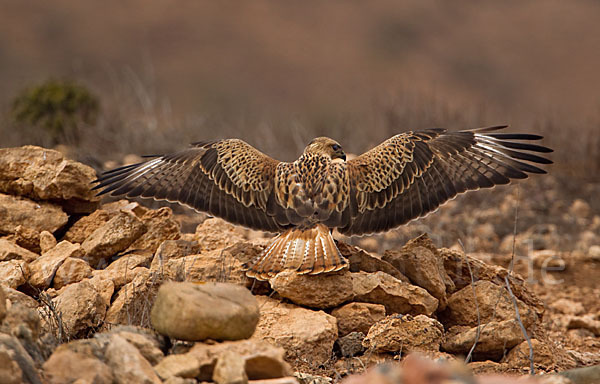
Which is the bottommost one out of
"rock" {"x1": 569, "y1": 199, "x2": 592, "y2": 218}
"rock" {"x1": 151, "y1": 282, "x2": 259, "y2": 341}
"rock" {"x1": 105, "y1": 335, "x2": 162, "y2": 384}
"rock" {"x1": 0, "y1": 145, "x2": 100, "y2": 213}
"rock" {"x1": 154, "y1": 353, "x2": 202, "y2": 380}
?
"rock" {"x1": 569, "y1": 199, "x2": 592, "y2": 218}

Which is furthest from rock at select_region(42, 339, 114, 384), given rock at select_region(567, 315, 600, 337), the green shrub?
the green shrub

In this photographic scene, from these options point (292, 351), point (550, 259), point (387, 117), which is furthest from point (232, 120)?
point (292, 351)

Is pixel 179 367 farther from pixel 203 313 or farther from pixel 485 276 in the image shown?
pixel 485 276

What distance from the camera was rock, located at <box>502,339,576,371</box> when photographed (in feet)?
14.5

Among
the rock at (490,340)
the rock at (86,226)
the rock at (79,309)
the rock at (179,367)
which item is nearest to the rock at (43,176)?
the rock at (86,226)

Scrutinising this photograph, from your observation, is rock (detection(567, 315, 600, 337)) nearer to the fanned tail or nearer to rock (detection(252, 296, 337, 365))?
the fanned tail

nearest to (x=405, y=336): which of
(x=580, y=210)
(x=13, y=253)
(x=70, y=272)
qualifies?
(x=70, y=272)

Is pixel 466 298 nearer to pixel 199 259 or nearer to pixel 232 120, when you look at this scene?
pixel 199 259

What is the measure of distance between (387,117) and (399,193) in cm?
697

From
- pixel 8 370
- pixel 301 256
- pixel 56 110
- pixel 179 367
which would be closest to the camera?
pixel 8 370

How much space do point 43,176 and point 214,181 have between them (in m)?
1.38

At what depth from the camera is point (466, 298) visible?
509cm

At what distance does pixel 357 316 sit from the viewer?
15.3 feet

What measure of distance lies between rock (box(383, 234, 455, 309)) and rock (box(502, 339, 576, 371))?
2.51 ft
